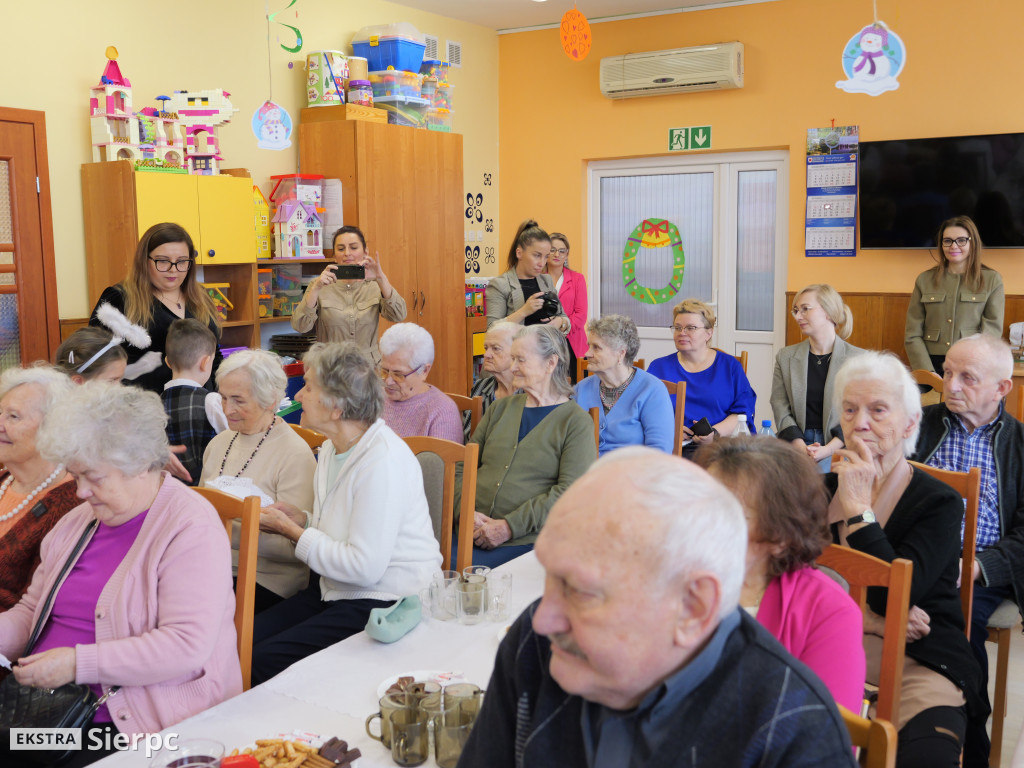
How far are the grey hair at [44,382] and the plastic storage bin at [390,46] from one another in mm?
4249

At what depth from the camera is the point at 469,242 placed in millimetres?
7688

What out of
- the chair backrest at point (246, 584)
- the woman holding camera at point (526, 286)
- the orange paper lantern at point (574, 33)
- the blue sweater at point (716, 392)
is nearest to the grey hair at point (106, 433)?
the chair backrest at point (246, 584)

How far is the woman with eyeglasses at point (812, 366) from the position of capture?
14.3 feet

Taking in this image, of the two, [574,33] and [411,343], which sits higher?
[574,33]

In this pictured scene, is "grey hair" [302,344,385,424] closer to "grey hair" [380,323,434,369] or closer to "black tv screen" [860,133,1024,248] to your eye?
"grey hair" [380,323,434,369]

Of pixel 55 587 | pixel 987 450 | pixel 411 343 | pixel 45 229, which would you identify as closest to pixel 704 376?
pixel 411 343

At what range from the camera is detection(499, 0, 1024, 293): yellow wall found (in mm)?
6035

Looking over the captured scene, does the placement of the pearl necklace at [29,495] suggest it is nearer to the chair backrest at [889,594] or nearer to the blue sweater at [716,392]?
the chair backrest at [889,594]

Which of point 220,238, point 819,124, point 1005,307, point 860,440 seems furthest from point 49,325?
point 1005,307

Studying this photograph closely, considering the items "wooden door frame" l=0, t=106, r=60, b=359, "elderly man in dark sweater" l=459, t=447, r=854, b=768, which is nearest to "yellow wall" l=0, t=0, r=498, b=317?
"wooden door frame" l=0, t=106, r=60, b=359

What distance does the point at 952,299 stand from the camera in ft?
18.9

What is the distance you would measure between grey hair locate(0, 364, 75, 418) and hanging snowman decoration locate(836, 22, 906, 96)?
3739 millimetres

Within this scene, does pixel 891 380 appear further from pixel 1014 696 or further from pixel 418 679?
pixel 1014 696

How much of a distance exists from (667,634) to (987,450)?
220cm
